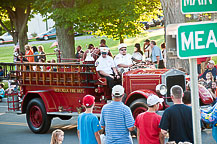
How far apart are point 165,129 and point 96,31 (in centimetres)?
1857

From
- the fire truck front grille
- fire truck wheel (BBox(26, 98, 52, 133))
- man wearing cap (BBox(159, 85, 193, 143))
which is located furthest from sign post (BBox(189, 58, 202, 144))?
fire truck wheel (BBox(26, 98, 52, 133))

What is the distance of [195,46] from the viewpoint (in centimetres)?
466

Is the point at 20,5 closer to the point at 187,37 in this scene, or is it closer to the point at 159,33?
the point at 159,33

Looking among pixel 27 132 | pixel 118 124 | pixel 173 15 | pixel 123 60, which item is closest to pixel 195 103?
pixel 118 124

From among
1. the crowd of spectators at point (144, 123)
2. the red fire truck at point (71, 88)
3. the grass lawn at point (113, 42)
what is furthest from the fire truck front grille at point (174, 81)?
the grass lawn at point (113, 42)

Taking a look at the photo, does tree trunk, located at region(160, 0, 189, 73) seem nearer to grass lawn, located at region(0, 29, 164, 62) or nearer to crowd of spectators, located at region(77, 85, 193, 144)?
crowd of spectators, located at region(77, 85, 193, 144)

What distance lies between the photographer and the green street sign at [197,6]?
4672 mm

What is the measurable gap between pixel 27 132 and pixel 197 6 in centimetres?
954

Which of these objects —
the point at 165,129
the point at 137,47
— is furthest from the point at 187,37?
the point at 137,47

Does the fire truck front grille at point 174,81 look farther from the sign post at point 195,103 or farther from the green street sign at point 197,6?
the sign post at point 195,103

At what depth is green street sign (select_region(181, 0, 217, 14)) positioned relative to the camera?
467cm

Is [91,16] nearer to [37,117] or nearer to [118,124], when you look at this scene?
[37,117]

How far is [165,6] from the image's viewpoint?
17453 millimetres

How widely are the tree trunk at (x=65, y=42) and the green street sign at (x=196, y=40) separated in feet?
→ 60.1
